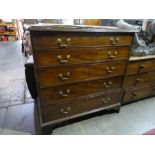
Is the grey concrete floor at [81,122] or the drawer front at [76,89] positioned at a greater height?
the drawer front at [76,89]

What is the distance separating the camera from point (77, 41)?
3.66ft

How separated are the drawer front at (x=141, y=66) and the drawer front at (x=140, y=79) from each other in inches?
2.7

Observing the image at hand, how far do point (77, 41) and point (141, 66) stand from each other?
0.98m

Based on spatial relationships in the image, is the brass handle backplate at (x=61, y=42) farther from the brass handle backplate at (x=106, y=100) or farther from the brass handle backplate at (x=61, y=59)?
the brass handle backplate at (x=106, y=100)

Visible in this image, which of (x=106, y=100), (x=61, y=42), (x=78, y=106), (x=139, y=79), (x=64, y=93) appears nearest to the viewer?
(x=61, y=42)

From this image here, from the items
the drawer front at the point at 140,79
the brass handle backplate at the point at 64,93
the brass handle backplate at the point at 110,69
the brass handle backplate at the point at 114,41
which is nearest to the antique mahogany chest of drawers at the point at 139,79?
the drawer front at the point at 140,79

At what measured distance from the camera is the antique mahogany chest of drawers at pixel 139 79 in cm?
162

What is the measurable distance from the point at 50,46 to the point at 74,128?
1.00 metres

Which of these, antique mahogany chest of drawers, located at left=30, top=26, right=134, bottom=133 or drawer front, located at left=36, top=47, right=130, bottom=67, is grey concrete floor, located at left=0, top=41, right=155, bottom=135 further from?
drawer front, located at left=36, top=47, right=130, bottom=67

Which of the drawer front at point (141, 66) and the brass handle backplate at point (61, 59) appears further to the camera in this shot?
the drawer front at point (141, 66)

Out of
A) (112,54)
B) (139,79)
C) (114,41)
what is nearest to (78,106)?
(112,54)

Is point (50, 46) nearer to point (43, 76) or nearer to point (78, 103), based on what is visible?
point (43, 76)

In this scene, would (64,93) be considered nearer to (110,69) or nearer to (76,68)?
(76,68)
